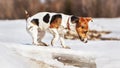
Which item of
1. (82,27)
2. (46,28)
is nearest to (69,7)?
(46,28)

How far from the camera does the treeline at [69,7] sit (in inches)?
513

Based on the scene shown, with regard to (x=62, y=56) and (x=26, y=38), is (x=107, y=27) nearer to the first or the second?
(x=26, y=38)

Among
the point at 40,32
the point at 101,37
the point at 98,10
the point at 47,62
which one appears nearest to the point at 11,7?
the point at 98,10

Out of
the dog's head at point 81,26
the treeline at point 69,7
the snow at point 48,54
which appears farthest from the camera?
the treeline at point 69,7

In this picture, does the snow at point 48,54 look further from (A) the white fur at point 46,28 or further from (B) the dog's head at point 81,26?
(B) the dog's head at point 81,26

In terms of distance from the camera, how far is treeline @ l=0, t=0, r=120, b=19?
42.8 feet

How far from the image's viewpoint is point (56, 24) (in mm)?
7227

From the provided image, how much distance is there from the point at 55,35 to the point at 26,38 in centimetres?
362

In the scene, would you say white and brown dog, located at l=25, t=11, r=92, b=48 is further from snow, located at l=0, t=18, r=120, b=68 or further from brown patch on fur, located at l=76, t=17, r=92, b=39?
snow, located at l=0, t=18, r=120, b=68

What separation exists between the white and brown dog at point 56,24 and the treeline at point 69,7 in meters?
5.61

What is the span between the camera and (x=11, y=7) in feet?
44.0


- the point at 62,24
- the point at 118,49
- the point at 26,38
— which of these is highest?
the point at 62,24

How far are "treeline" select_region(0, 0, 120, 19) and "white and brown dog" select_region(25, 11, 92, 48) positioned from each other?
18.4 feet

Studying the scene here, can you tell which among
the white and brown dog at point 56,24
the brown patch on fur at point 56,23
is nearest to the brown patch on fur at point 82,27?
the white and brown dog at point 56,24
